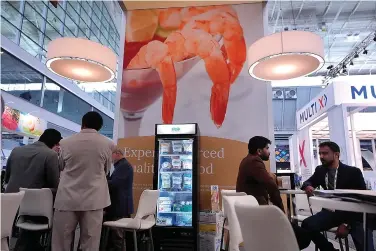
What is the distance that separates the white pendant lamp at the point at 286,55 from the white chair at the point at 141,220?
2.07m

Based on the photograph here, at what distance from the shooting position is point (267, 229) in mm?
1228

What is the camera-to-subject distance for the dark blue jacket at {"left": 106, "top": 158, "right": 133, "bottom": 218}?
3.54 m

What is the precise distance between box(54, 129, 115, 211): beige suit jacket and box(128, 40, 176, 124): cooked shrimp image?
3.06 meters

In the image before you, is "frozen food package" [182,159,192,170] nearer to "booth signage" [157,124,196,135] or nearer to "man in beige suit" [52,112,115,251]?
"booth signage" [157,124,196,135]

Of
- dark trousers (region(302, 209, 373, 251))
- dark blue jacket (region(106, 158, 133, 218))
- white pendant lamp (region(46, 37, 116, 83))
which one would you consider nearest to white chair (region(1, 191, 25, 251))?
dark blue jacket (region(106, 158, 133, 218))

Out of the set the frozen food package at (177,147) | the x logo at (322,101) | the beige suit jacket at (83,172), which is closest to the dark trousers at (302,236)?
the beige suit jacket at (83,172)

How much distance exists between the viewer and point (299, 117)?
10383mm

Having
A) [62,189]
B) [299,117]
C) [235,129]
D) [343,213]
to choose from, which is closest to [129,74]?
[235,129]

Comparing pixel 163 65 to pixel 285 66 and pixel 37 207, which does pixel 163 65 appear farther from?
pixel 37 207

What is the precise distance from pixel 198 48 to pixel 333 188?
3.62m

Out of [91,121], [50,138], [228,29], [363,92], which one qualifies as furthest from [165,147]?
[363,92]

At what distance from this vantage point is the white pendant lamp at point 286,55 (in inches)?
125

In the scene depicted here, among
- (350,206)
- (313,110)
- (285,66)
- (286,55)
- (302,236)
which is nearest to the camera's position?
(350,206)

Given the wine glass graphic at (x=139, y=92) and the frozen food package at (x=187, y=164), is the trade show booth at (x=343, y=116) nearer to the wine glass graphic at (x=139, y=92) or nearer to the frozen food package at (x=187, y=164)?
the wine glass graphic at (x=139, y=92)
